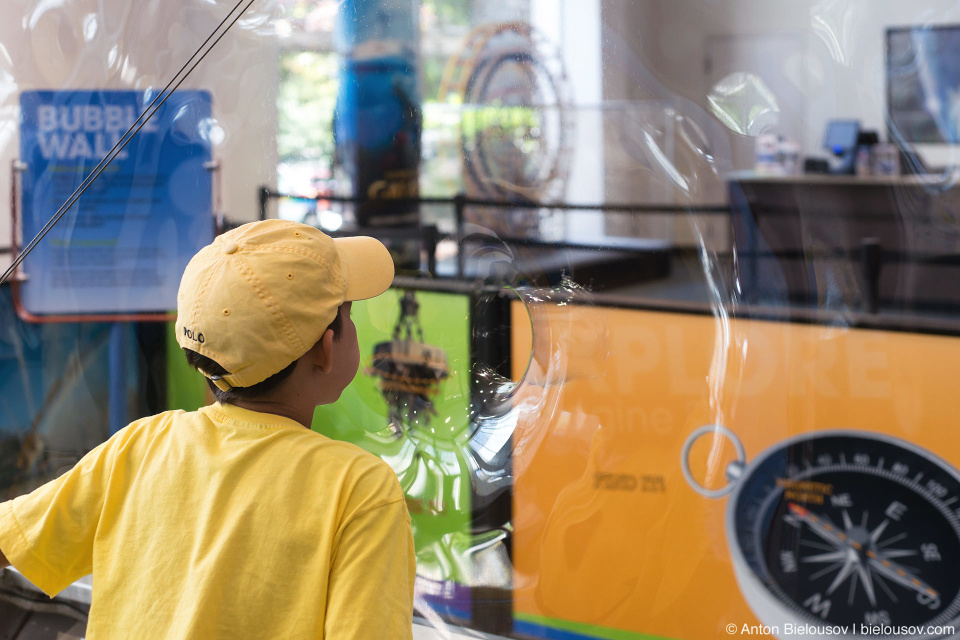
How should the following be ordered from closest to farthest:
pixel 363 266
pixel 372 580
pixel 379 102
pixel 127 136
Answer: pixel 372 580, pixel 363 266, pixel 379 102, pixel 127 136

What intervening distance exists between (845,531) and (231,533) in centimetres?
71

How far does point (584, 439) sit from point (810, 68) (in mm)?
491

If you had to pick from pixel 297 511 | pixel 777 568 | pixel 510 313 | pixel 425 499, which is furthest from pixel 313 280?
pixel 777 568

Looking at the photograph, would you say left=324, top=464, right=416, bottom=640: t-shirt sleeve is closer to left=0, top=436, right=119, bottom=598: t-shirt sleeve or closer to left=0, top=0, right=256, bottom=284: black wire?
left=0, top=436, right=119, bottom=598: t-shirt sleeve

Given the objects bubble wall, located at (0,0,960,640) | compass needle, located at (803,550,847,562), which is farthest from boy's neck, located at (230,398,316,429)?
compass needle, located at (803,550,847,562)

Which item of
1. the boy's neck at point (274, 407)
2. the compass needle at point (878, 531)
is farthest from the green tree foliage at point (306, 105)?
the compass needle at point (878, 531)

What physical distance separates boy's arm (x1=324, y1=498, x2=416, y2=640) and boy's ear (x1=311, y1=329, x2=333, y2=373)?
0.41 ft

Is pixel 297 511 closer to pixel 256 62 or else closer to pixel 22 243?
pixel 256 62

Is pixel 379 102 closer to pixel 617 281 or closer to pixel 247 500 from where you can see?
pixel 617 281

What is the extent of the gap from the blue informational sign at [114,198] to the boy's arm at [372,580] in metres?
0.81

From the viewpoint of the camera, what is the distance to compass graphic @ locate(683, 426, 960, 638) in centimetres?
93

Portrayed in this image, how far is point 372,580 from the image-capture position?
0.57 m
